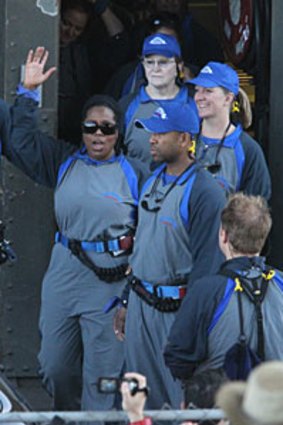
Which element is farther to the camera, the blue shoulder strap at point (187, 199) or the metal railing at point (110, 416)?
the blue shoulder strap at point (187, 199)

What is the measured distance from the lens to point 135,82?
26.5 feet

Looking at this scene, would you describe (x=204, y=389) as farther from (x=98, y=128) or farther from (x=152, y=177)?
(x=98, y=128)

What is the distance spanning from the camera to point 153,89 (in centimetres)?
757

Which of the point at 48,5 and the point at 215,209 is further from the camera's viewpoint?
the point at 48,5

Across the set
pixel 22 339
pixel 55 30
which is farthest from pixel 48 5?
pixel 22 339

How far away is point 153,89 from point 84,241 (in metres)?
1.09

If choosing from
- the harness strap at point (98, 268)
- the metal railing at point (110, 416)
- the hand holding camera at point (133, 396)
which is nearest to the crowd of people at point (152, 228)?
the harness strap at point (98, 268)

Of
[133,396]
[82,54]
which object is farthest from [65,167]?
[133,396]

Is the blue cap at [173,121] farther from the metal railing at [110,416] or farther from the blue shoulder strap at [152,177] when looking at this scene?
the metal railing at [110,416]

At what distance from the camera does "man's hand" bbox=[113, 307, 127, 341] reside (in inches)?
265

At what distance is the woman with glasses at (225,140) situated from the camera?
283 inches

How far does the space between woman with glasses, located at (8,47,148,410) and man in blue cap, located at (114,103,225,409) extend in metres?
0.38

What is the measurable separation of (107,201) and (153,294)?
2.18ft

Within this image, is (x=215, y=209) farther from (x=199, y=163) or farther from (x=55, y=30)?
(x=55, y=30)
